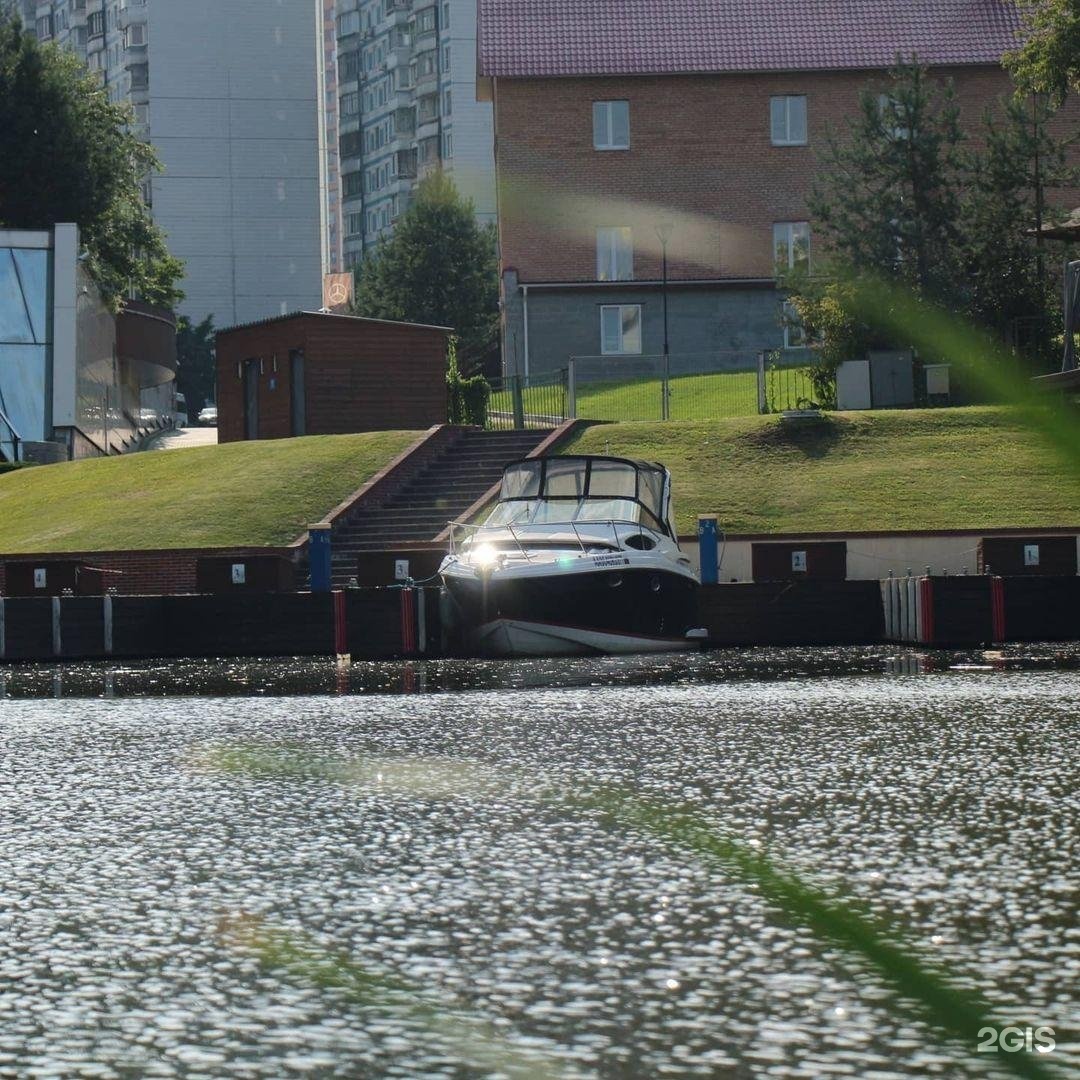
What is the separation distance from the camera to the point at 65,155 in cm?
7119

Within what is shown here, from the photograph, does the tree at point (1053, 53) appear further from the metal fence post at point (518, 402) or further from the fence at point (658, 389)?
the metal fence post at point (518, 402)

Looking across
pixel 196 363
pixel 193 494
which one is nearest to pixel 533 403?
pixel 193 494

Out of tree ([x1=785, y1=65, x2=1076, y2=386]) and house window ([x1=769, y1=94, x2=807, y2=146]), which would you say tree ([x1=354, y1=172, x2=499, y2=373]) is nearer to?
house window ([x1=769, y1=94, x2=807, y2=146])

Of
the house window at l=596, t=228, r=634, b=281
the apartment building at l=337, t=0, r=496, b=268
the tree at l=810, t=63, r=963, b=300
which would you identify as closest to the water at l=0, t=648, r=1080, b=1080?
the tree at l=810, t=63, r=963, b=300

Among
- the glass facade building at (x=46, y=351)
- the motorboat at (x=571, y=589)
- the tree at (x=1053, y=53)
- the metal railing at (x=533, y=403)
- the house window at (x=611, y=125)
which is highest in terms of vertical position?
the house window at (x=611, y=125)

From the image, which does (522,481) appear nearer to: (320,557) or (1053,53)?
(320,557)

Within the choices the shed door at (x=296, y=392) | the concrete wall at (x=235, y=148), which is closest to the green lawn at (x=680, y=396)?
the shed door at (x=296, y=392)

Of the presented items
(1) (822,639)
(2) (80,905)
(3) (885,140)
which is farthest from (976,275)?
(2) (80,905)

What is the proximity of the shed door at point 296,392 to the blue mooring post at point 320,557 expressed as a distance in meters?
18.2

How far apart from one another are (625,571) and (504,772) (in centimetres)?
1222

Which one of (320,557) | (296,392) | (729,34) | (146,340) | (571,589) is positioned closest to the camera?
(571,589)

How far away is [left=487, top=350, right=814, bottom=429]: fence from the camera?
43.9 metres

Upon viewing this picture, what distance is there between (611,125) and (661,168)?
224cm

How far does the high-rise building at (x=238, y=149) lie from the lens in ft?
411
